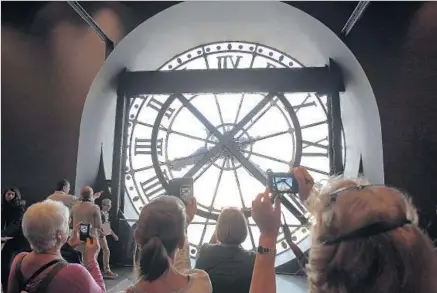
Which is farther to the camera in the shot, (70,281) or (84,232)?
(84,232)

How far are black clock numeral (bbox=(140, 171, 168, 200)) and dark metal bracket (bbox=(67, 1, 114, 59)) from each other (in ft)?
5.44

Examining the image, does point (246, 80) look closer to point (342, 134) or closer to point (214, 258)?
Answer: point (342, 134)

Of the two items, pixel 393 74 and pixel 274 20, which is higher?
pixel 274 20

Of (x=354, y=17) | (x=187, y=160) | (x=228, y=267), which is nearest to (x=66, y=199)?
(x=187, y=160)

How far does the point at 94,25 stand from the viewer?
3.96 meters

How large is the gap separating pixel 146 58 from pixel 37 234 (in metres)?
3.83

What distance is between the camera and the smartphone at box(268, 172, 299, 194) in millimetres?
1104

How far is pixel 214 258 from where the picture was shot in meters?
1.58

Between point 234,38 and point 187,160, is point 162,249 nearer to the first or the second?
point 187,160

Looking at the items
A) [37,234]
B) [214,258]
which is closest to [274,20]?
[214,258]

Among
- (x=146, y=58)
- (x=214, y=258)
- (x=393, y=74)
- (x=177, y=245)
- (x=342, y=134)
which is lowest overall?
(x=214, y=258)

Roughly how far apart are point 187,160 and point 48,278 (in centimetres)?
381

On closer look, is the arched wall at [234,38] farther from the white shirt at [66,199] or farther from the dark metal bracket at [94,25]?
the white shirt at [66,199]

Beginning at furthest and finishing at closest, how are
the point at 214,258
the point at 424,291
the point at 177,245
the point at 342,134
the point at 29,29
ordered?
the point at 342,134, the point at 29,29, the point at 214,258, the point at 177,245, the point at 424,291
